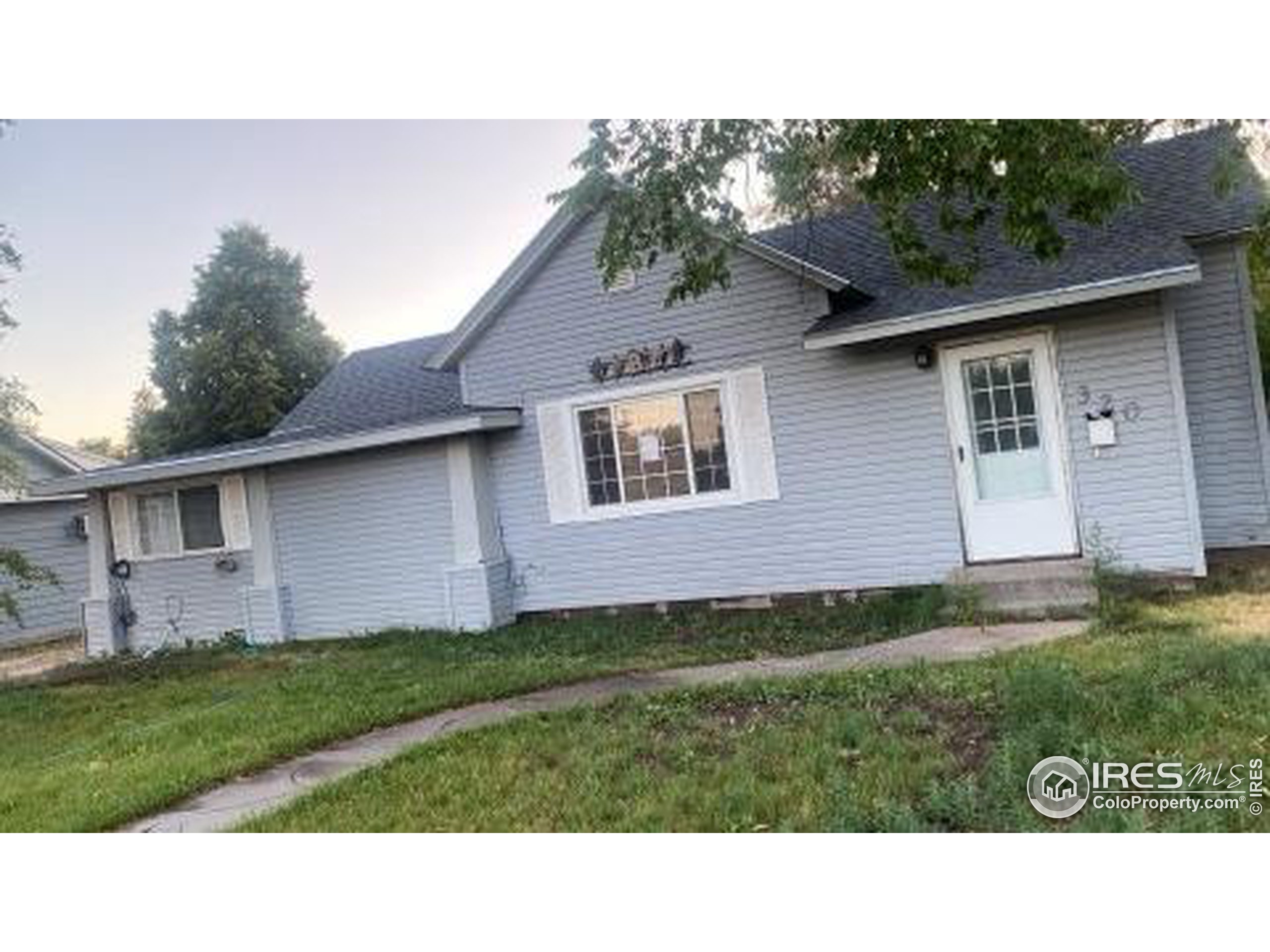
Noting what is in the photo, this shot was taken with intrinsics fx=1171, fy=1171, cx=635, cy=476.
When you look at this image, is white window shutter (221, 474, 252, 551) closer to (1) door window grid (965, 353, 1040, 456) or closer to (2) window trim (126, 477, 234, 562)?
(2) window trim (126, 477, 234, 562)

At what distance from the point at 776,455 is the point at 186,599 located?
4.09 m

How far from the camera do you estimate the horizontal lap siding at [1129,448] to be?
7.20m

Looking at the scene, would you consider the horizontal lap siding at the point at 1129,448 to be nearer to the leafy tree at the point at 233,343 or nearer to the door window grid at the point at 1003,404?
the door window grid at the point at 1003,404

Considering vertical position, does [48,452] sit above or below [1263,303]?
below

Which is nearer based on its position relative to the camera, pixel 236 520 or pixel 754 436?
pixel 236 520

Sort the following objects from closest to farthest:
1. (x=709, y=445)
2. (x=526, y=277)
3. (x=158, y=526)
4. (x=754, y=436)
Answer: (x=158, y=526) → (x=526, y=277) → (x=754, y=436) → (x=709, y=445)

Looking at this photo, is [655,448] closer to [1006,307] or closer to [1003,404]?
[1003,404]

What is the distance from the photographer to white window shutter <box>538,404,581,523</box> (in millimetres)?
9031

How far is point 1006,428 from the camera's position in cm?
767

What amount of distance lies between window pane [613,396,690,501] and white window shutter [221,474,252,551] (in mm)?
2774

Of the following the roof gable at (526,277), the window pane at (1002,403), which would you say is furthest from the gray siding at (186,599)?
the window pane at (1002,403)

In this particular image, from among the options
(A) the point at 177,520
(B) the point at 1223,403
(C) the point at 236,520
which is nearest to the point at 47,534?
(A) the point at 177,520

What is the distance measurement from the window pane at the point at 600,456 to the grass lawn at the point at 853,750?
3.64 metres
